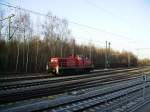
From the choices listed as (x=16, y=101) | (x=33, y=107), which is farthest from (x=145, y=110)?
(x=16, y=101)

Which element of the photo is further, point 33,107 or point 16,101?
point 16,101

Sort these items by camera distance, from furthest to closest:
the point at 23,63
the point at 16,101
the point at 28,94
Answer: the point at 23,63 → the point at 28,94 → the point at 16,101

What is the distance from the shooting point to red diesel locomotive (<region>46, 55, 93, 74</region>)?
105ft

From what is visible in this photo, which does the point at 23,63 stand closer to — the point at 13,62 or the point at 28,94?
the point at 13,62

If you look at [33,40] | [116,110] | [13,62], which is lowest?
[116,110]

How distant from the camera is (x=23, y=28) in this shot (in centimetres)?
4525

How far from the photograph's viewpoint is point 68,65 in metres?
33.3

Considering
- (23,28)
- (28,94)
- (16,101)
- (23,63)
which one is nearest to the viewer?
(16,101)

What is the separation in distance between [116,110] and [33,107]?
382 centimetres

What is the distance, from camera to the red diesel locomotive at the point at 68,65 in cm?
3188

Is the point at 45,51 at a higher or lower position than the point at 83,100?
higher

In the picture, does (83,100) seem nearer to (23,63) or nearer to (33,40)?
(23,63)

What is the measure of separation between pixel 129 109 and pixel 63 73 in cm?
2145

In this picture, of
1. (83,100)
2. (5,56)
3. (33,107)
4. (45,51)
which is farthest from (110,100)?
(45,51)
